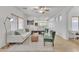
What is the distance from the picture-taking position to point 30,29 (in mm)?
9406

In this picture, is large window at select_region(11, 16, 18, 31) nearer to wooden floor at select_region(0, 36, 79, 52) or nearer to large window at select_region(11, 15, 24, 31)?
large window at select_region(11, 15, 24, 31)

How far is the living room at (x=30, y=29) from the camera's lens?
210 inches

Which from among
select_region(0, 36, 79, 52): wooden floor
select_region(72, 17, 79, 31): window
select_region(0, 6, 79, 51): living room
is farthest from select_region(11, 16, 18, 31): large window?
select_region(72, 17, 79, 31): window

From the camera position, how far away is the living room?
17.5 ft

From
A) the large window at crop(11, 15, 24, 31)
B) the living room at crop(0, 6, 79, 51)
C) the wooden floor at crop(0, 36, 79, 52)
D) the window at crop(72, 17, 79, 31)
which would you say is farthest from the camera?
the window at crop(72, 17, 79, 31)

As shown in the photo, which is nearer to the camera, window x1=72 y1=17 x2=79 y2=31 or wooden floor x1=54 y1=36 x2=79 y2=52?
wooden floor x1=54 y1=36 x2=79 y2=52

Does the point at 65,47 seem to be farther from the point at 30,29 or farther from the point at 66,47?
the point at 30,29

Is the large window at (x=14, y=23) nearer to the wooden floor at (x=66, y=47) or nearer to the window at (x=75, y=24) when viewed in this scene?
the wooden floor at (x=66, y=47)

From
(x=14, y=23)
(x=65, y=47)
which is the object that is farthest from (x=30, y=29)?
(x=65, y=47)
